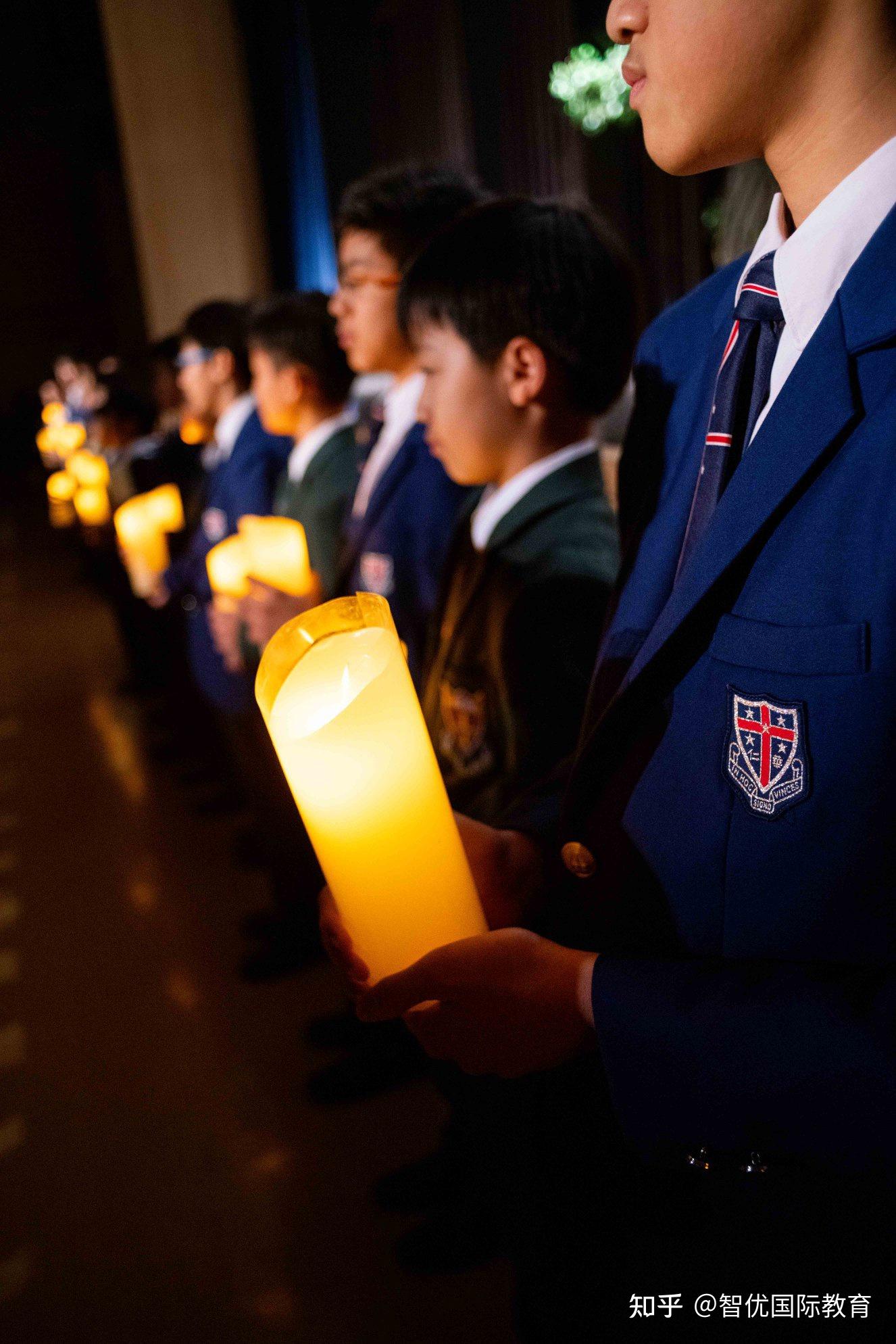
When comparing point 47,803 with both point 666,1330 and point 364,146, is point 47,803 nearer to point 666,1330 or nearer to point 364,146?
point 666,1330

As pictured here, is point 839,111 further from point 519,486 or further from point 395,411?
point 395,411

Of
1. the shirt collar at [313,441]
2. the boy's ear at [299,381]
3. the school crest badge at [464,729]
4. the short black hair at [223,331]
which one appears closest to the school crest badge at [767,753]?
the school crest badge at [464,729]

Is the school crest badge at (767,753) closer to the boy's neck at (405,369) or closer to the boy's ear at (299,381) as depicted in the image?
the boy's neck at (405,369)

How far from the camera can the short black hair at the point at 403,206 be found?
5.36ft

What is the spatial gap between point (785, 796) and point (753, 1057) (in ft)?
0.52

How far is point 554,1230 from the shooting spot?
0.87m

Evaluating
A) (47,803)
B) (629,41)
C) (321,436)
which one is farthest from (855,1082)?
(47,803)

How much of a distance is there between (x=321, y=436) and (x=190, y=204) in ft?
18.3

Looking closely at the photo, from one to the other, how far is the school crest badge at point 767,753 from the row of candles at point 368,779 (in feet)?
0.64

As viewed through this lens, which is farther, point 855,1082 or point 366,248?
point 366,248

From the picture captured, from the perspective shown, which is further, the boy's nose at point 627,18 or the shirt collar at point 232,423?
the shirt collar at point 232,423

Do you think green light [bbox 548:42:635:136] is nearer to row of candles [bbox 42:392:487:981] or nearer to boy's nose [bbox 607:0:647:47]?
boy's nose [bbox 607:0:647:47]

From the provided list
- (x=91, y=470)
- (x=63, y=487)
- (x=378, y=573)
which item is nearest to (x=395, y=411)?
(x=378, y=573)

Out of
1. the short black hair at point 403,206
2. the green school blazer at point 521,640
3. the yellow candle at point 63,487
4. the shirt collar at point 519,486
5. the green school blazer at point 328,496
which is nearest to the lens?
the green school blazer at point 521,640
